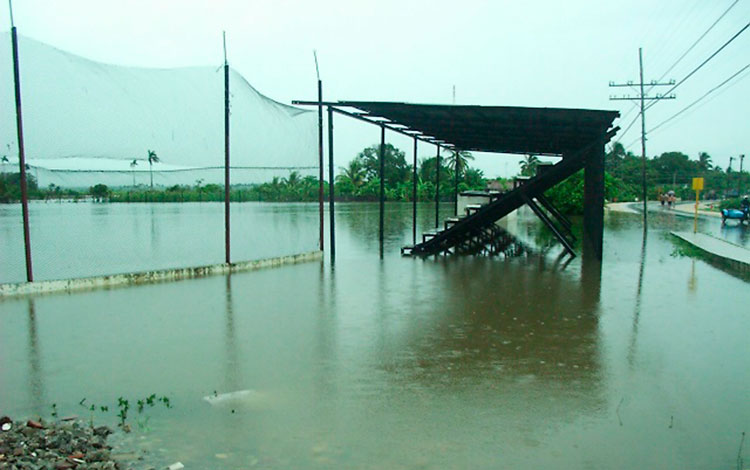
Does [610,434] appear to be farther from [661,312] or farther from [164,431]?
[661,312]

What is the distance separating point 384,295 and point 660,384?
189 inches

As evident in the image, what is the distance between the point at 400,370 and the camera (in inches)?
235

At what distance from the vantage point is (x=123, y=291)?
9992 mm

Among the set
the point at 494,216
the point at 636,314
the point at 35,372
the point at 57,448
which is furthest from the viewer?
the point at 494,216

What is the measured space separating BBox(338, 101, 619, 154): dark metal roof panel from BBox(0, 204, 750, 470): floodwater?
317 cm

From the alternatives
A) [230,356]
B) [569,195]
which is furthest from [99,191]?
[569,195]

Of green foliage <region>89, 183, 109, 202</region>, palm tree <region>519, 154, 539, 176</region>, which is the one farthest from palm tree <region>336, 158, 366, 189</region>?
green foliage <region>89, 183, 109, 202</region>

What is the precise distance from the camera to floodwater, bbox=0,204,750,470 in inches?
170

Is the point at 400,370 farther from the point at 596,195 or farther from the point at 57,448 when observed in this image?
the point at 596,195

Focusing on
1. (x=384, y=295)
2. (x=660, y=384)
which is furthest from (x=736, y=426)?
(x=384, y=295)

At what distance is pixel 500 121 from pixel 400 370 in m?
8.48

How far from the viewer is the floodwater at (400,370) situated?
14.2ft

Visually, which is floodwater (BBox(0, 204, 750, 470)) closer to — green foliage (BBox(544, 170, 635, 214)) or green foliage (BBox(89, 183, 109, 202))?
green foliage (BBox(89, 183, 109, 202))

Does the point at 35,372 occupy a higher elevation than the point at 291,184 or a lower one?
lower
